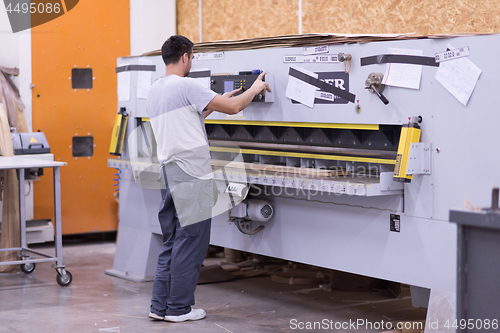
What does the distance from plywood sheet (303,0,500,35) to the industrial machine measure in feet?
3.12

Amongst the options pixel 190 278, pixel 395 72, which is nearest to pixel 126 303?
pixel 190 278

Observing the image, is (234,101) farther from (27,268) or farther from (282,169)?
(27,268)

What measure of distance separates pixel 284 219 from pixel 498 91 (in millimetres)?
1383

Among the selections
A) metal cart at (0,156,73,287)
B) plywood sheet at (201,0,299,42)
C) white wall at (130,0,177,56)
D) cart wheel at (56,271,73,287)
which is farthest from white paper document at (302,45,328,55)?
white wall at (130,0,177,56)

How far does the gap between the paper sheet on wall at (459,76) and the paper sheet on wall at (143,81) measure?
87.6 inches

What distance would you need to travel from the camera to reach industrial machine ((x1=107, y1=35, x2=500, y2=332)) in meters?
2.54

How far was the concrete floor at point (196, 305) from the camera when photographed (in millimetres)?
3271

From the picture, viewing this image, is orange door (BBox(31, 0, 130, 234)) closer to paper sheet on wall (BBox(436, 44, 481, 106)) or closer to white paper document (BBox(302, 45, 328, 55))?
white paper document (BBox(302, 45, 328, 55))

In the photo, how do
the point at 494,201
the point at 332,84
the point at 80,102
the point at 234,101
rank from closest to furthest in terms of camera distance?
1. the point at 494,201
2. the point at 332,84
3. the point at 234,101
4. the point at 80,102

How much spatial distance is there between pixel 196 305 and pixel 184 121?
120 cm

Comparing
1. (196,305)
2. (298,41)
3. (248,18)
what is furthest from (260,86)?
(248,18)

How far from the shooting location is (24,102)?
5414 mm

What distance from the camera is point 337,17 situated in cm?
433

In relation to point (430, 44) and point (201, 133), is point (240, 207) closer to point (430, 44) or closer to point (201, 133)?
point (201, 133)
